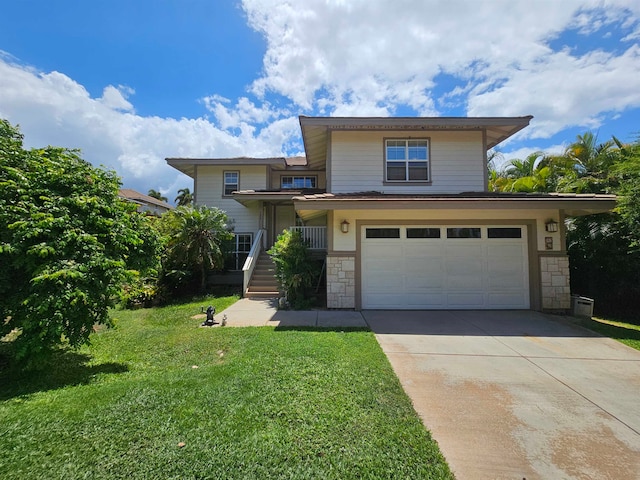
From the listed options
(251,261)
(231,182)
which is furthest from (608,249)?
(231,182)

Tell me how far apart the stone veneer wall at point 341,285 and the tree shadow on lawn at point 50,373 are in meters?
5.08

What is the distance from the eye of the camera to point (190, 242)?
10539 mm

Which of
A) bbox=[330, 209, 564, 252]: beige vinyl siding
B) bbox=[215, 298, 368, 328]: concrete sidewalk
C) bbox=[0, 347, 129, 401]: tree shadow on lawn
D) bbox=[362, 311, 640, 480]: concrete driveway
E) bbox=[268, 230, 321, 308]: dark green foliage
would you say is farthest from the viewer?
bbox=[268, 230, 321, 308]: dark green foliage

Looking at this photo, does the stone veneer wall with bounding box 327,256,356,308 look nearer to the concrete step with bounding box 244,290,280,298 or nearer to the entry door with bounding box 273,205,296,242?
the concrete step with bounding box 244,290,280,298

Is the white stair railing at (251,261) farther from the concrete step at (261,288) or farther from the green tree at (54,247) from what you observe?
the green tree at (54,247)

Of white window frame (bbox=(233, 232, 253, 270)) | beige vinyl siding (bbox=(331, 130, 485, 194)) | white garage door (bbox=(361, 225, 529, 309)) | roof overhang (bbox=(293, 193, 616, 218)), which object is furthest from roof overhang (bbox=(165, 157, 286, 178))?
white garage door (bbox=(361, 225, 529, 309))

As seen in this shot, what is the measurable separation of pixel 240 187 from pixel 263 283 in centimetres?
620

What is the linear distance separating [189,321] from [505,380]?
6772mm

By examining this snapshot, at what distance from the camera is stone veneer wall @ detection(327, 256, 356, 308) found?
8203 mm

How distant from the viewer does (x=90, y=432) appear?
2.62m

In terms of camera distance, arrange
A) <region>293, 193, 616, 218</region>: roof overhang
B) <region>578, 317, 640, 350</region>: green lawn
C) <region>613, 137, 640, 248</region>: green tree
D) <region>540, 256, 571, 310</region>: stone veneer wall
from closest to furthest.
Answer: <region>578, 317, 640, 350</region>: green lawn
<region>613, 137, 640, 248</region>: green tree
<region>293, 193, 616, 218</region>: roof overhang
<region>540, 256, 571, 310</region>: stone veneer wall

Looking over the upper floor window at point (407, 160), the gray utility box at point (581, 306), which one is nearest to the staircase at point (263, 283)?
the upper floor window at point (407, 160)

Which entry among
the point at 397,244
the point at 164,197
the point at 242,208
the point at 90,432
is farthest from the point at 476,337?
the point at 164,197

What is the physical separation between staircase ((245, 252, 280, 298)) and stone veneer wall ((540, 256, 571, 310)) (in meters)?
8.29
